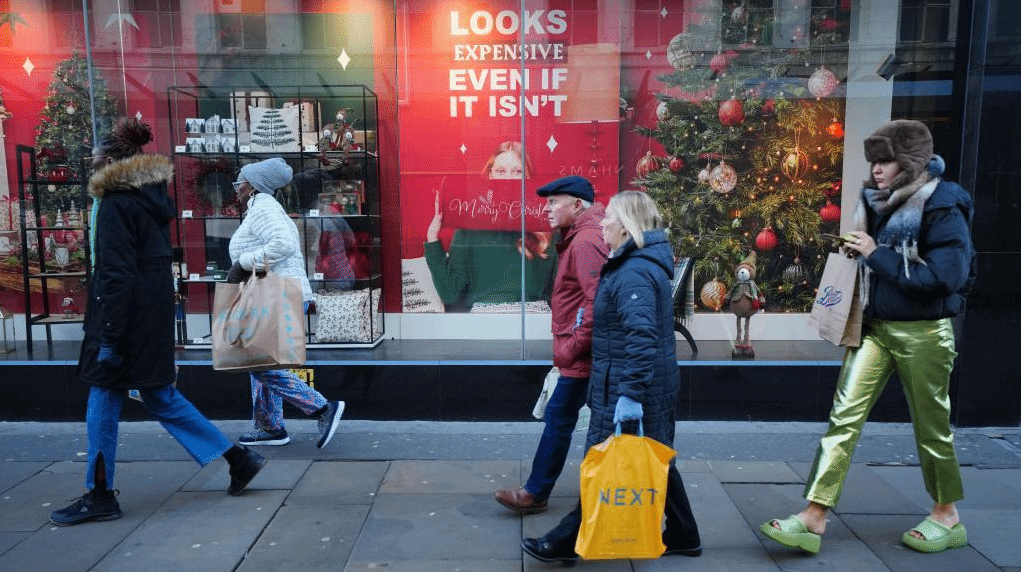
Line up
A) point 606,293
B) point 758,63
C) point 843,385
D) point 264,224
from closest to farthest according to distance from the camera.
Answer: point 606,293, point 843,385, point 264,224, point 758,63

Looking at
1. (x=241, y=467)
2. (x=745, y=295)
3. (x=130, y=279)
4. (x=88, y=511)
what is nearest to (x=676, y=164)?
(x=745, y=295)

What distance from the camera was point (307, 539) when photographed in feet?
12.5

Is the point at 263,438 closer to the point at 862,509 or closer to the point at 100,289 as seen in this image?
the point at 100,289

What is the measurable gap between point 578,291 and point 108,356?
240 centimetres

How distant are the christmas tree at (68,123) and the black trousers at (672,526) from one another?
5311mm

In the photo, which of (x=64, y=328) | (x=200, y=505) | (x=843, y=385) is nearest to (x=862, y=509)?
(x=843, y=385)

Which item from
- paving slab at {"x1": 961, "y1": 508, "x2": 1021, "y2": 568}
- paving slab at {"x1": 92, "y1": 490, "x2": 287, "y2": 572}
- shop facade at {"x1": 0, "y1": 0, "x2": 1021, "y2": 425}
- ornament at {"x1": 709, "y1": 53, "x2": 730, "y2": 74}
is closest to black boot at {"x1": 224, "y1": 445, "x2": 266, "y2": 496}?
paving slab at {"x1": 92, "y1": 490, "x2": 287, "y2": 572}

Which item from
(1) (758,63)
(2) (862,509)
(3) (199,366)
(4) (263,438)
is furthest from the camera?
(1) (758,63)

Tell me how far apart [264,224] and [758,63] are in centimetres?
441

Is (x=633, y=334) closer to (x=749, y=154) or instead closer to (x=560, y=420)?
(x=560, y=420)

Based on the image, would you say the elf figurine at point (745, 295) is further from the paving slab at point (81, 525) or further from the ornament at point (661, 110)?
the paving slab at point (81, 525)

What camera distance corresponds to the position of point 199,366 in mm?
5855

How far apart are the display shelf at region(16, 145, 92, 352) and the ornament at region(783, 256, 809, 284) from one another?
6.05 metres

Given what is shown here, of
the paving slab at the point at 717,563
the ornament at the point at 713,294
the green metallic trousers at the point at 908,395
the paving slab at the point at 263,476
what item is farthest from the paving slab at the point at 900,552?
the paving slab at the point at 263,476
